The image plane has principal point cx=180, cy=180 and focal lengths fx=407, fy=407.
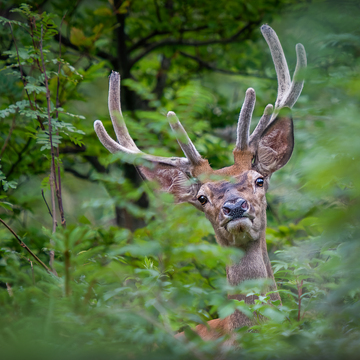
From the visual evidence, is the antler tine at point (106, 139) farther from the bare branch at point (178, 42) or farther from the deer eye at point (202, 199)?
the bare branch at point (178, 42)

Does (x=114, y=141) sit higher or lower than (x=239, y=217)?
higher

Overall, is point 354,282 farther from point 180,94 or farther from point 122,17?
point 122,17

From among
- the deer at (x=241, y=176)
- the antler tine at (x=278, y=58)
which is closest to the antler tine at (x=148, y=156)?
the deer at (x=241, y=176)

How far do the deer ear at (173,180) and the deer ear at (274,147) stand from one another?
28.6 inches

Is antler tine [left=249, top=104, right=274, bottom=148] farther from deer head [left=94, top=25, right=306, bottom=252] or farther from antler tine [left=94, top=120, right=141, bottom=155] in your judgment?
antler tine [left=94, top=120, right=141, bottom=155]

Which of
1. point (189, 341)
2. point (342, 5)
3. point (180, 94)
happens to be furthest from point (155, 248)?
point (180, 94)

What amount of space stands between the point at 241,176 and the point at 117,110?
1499 millimetres

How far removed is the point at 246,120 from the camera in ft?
12.6

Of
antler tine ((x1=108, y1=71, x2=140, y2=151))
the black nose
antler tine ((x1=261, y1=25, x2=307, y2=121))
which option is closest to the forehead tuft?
the black nose

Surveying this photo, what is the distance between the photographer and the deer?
345 centimetres

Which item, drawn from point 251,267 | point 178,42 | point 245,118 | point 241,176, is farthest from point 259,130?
point 178,42

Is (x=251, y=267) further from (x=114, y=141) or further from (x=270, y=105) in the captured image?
(x=114, y=141)

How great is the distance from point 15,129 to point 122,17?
2.44 m

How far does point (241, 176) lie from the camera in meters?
3.80
